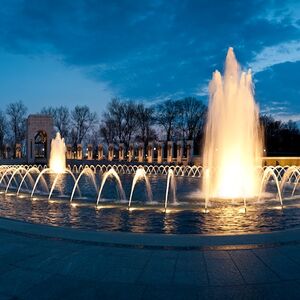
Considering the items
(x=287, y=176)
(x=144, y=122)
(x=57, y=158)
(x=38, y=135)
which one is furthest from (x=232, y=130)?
(x=144, y=122)

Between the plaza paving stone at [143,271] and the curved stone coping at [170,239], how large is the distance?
11 centimetres

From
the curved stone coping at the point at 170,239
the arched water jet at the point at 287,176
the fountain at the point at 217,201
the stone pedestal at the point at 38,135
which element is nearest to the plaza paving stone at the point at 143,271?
the curved stone coping at the point at 170,239

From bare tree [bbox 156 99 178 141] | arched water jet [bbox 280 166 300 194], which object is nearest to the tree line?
bare tree [bbox 156 99 178 141]

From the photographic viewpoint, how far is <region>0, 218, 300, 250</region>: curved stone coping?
24.1ft

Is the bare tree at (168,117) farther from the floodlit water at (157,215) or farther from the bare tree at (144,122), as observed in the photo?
the floodlit water at (157,215)

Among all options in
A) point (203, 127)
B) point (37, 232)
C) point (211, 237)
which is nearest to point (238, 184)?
point (211, 237)

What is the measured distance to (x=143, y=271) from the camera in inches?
231

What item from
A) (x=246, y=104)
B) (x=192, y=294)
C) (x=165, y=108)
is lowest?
(x=192, y=294)

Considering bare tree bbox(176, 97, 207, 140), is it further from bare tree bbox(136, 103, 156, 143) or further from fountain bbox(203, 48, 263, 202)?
fountain bbox(203, 48, 263, 202)

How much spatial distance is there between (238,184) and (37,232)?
11854 mm

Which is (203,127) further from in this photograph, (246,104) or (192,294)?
(192,294)

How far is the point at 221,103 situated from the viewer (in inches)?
775

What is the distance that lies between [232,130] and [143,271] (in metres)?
14.1

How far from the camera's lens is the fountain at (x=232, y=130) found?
18.5 metres
